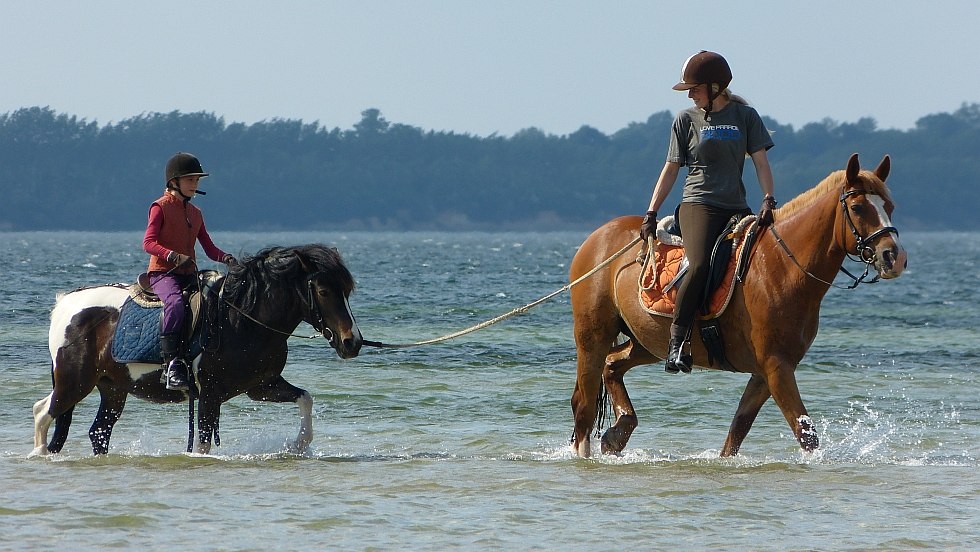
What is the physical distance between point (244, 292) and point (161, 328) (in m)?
0.70

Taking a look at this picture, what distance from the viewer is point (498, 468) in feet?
36.9

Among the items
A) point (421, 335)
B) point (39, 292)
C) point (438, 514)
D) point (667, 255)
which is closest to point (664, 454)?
point (667, 255)

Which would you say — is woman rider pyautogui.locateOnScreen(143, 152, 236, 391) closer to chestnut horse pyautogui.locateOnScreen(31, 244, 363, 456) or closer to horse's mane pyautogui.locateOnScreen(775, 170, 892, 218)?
chestnut horse pyautogui.locateOnScreen(31, 244, 363, 456)

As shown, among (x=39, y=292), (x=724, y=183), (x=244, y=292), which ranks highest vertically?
(x=724, y=183)

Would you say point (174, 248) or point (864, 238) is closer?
point (864, 238)

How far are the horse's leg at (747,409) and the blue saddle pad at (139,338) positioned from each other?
4445 mm

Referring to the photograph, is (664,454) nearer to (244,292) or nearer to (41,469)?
(244,292)

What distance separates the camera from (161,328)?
35.5 ft

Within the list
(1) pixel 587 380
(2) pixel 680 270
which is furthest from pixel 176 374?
(2) pixel 680 270

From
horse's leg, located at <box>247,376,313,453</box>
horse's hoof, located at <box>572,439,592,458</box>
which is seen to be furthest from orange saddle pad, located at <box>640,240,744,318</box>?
horse's leg, located at <box>247,376,313,453</box>

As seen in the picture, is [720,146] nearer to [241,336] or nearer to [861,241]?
[861,241]

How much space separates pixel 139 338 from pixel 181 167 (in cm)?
134

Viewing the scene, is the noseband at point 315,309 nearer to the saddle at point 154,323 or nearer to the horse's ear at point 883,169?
the saddle at point 154,323

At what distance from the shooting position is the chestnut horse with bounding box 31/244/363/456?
11.0 meters
